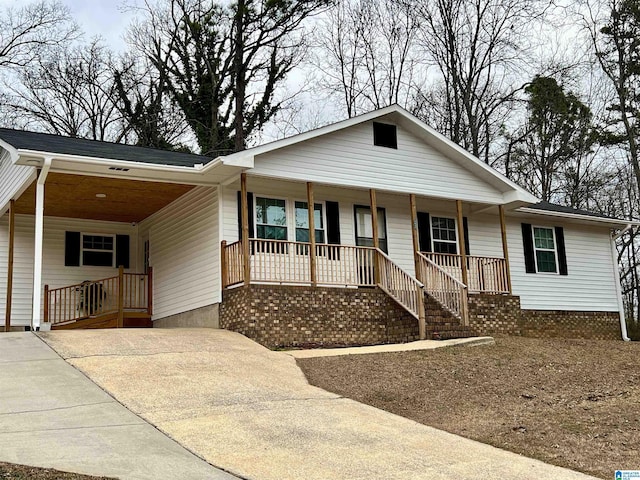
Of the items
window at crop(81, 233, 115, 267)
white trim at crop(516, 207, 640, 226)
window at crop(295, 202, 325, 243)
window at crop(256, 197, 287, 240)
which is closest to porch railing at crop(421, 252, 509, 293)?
white trim at crop(516, 207, 640, 226)

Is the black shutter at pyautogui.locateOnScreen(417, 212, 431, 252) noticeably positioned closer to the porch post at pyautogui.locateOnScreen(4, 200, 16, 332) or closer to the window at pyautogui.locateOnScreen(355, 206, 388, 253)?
the window at pyautogui.locateOnScreen(355, 206, 388, 253)

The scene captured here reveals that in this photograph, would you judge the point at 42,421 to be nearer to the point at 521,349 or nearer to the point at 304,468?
the point at 304,468

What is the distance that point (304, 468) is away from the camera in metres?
7.50

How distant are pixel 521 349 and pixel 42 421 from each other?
9.24 meters

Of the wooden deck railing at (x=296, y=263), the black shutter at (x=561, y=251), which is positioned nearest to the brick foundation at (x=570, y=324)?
the black shutter at (x=561, y=251)

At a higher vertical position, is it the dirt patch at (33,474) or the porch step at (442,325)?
the porch step at (442,325)

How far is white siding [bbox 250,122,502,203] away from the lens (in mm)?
17078

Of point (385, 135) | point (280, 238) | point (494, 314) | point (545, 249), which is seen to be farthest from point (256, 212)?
point (545, 249)

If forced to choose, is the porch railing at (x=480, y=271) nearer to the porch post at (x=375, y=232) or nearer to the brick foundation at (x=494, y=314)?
the brick foundation at (x=494, y=314)

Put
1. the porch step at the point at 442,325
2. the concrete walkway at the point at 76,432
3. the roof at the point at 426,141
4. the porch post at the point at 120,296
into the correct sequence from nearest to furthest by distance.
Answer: the concrete walkway at the point at 76,432, the porch step at the point at 442,325, the roof at the point at 426,141, the porch post at the point at 120,296

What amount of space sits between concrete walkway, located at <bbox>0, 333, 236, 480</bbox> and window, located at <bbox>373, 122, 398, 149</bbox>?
9541 mm

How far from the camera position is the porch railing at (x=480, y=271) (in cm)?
1920

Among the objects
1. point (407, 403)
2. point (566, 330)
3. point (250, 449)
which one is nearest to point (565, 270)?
point (566, 330)

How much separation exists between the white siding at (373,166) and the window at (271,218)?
3.26 ft
